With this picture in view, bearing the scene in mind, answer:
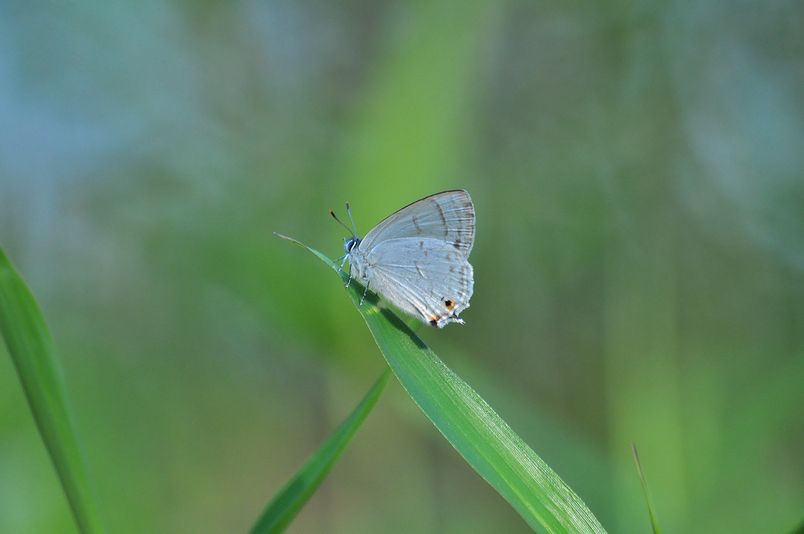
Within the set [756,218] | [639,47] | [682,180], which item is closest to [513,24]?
[639,47]

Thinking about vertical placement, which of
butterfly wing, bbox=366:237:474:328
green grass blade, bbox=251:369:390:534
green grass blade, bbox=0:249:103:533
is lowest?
green grass blade, bbox=0:249:103:533

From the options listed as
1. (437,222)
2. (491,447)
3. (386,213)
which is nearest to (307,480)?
(491,447)

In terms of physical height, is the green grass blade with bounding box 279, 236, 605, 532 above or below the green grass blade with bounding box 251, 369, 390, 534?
above

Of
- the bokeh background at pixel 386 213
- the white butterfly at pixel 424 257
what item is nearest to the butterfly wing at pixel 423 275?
the white butterfly at pixel 424 257

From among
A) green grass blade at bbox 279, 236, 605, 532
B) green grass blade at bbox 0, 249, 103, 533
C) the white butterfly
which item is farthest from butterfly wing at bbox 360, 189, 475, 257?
green grass blade at bbox 0, 249, 103, 533

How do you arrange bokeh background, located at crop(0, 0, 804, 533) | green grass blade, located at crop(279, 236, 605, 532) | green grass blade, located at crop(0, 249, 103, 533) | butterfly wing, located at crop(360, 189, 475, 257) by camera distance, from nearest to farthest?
green grass blade, located at crop(0, 249, 103, 533) < green grass blade, located at crop(279, 236, 605, 532) < butterfly wing, located at crop(360, 189, 475, 257) < bokeh background, located at crop(0, 0, 804, 533)

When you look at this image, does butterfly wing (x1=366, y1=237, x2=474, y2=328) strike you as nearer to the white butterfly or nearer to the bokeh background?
the white butterfly
